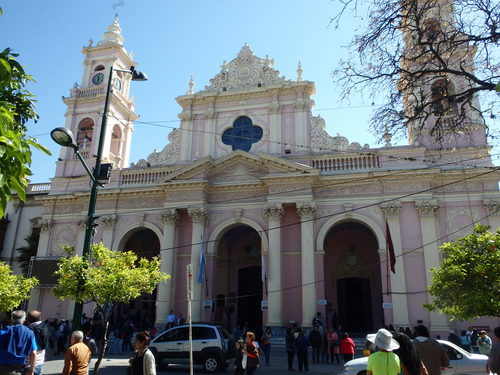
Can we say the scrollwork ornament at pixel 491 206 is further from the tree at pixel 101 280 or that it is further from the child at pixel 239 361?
the tree at pixel 101 280

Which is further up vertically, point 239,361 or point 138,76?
point 138,76

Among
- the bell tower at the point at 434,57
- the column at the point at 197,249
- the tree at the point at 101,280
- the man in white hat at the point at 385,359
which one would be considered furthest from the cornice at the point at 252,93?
the man in white hat at the point at 385,359

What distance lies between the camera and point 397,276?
20.8m

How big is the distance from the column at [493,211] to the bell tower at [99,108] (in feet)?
70.4

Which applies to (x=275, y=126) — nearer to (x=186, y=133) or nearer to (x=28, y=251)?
(x=186, y=133)

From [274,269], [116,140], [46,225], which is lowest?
[274,269]

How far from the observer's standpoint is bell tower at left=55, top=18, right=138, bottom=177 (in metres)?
28.2

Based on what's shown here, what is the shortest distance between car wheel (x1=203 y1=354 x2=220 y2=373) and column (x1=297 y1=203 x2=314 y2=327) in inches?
289

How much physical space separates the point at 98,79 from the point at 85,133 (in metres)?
4.03

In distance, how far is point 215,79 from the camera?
2791 centimetres

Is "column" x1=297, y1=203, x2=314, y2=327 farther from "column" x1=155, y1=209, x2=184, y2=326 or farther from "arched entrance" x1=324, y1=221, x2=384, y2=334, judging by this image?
"column" x1=155, y1=209, x2=184, y2=326

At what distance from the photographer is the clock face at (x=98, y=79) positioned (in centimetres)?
2994

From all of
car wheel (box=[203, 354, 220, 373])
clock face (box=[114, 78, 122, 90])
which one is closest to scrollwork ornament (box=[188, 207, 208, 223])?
car wheel (box=[203, 354, 220, 373])

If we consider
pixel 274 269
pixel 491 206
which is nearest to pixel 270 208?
pixel 274 269
